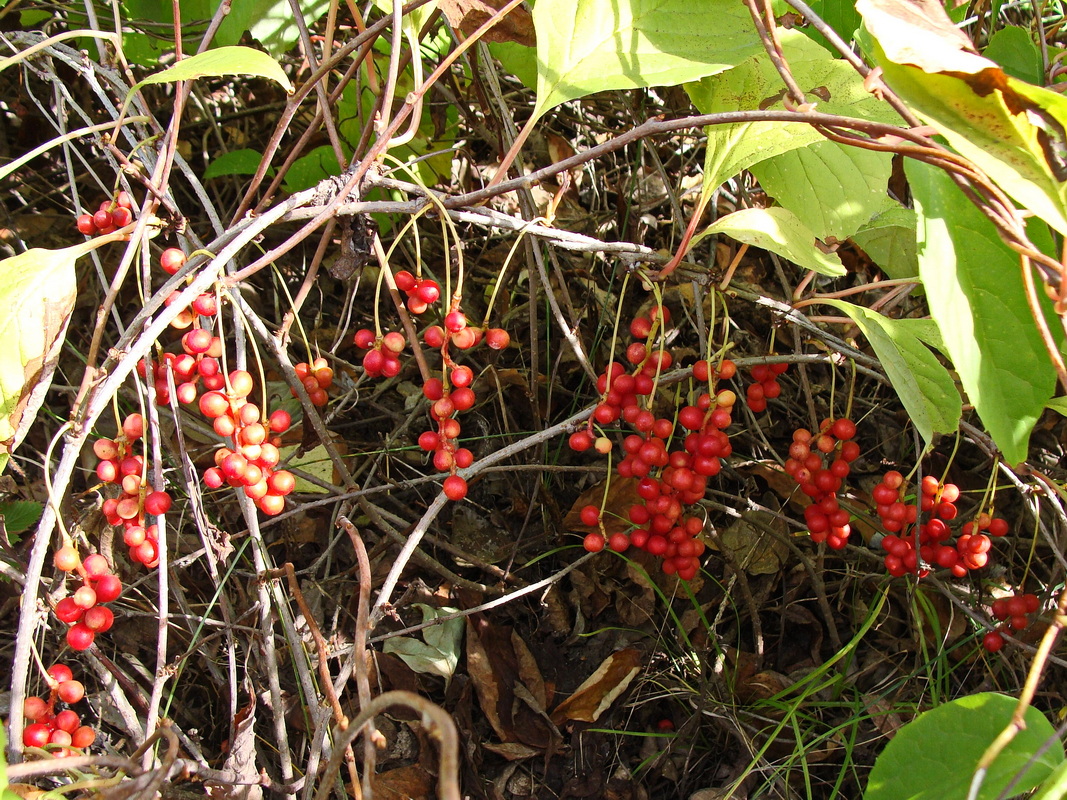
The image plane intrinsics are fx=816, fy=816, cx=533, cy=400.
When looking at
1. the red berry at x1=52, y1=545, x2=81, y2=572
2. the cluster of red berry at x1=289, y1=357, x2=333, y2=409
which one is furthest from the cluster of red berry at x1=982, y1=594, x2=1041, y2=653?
the red berry at x1=52, y1=545, x2=81, y2=572

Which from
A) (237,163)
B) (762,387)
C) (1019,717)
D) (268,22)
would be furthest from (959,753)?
(237,163)

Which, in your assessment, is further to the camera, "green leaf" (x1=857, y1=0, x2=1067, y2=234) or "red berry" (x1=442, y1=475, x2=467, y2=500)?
"red berry" (x1=442, y1=475, x2=467, y2=500)

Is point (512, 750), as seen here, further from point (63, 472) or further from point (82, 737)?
point (63, 472)

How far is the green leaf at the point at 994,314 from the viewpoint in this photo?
0.84 meters

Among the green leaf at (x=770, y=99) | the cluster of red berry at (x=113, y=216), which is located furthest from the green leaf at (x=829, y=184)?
the cluster of red berry at (x=113, y=216)

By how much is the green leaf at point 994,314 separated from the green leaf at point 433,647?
3.34ft

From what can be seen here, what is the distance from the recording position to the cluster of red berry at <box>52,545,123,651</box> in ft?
3.25

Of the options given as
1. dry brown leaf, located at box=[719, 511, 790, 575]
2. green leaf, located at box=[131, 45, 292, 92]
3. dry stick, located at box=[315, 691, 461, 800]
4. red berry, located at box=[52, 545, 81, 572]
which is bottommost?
dry brown leaf, located at box=[719, 511, 790, 575]

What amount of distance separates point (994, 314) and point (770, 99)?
47cm

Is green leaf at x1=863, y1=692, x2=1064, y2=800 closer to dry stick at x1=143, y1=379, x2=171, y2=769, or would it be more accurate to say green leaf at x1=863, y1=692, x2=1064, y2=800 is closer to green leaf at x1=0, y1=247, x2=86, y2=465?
dry stick at x1=143, y1=379, x2=171, y2=769

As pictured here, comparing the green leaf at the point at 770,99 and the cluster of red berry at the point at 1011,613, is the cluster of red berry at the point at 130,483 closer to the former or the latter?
the green leaf at the point at 770,99

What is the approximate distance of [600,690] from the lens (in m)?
1.52

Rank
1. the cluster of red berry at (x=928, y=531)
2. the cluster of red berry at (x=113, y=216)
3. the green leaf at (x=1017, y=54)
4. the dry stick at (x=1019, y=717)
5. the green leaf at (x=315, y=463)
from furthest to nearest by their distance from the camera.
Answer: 1. the green leaf at (x=315, y=463)
2. the green leaf at (x=1017, y=54)
3. the cluster of red berry at (x=928, y=531)
4. the cluster of red berry at (x=113, y=216)
5. the dry stick at (x=1019, y=717)

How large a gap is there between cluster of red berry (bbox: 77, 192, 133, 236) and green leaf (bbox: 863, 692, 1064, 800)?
3.90 feet
